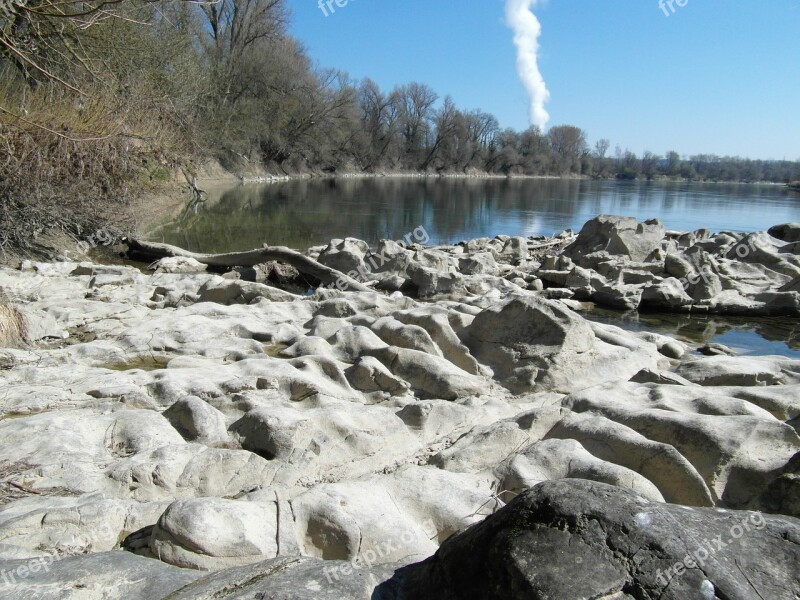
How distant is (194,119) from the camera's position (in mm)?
23438

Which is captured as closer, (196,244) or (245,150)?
(196,244)

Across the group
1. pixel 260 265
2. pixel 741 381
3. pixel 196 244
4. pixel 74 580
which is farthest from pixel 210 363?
pixel 196 244

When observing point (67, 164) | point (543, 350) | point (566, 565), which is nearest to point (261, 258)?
point (67, 164)

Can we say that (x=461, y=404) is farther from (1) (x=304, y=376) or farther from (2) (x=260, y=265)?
(2) (x=260, y=265)

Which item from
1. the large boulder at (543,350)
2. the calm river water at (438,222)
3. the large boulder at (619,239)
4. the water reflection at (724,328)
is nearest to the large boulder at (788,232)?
the large boulder at (619,239)

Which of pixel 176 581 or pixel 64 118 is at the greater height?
pixel 64 118

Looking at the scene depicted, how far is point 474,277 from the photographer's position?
36.3ft

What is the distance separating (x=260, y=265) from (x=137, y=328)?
5.03 metres

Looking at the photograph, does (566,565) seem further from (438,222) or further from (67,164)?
(438,222)

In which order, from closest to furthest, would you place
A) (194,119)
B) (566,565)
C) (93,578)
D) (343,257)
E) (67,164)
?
1. (566,565)
2. (93,578)
3. (67,164)
4. (343,257)
5. (194,119)

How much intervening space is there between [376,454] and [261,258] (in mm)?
7777

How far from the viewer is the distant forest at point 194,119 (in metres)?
9.90

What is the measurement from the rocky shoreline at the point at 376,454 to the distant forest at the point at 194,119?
7.92ft

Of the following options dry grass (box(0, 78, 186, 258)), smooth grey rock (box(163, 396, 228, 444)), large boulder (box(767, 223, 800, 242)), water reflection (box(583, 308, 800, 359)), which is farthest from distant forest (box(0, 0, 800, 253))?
large boulder (box(767, 223, 800, 242))
